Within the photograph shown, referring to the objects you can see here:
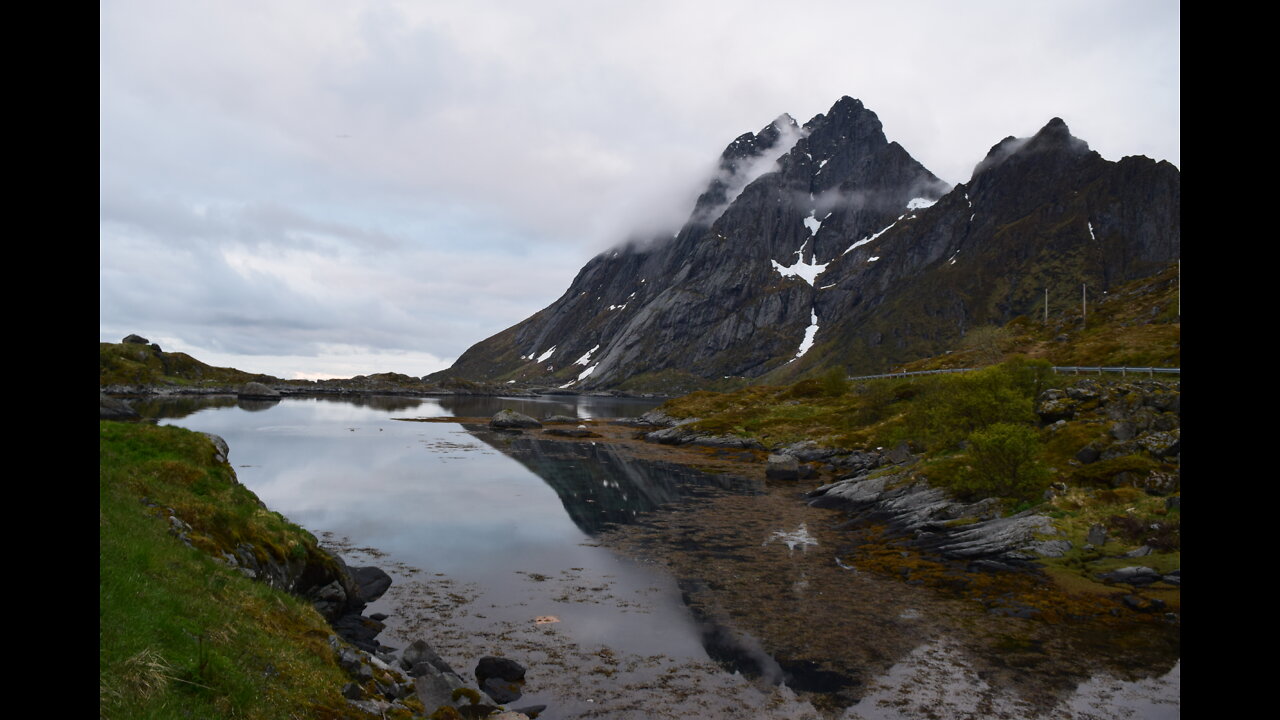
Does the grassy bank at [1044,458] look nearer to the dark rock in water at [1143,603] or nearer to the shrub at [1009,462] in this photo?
the shrub at [1009,462]

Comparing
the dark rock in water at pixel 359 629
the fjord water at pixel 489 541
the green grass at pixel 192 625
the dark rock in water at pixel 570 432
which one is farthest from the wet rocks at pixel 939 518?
the dark rock in water at pixel 570 432

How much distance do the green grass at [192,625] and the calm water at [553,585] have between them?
696 cm

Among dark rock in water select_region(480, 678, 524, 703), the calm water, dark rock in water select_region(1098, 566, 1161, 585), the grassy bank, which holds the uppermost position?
the grassy bank

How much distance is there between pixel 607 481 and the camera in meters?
64.4

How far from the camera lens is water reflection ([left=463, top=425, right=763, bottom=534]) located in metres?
49.9

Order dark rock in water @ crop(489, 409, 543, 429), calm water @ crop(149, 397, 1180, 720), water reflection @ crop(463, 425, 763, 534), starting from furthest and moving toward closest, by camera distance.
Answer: dark rock in water @ crop(489, 409, 543, 429)
water reflection @ crop(463, 425, 763, 534)
calm water @ crop(149, 397, 1180, 720)

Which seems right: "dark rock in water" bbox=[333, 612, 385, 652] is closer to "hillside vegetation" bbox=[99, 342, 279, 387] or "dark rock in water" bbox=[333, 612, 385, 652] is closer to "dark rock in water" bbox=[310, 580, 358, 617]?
"dark rock in water" bbox=[310, 580, 358, 617]

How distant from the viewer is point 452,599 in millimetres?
28219

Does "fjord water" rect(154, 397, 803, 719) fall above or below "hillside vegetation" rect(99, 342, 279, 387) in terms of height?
below

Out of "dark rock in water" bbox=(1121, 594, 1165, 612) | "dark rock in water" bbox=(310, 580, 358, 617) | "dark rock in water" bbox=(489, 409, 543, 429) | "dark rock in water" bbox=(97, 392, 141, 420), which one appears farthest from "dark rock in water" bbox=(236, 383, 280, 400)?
"dark rock in water" bbox=(1121, 594, 1165, 612)

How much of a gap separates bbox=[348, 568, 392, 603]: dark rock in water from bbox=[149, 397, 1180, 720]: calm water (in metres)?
0.58

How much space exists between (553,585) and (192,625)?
19.5m
